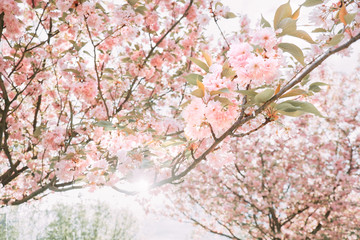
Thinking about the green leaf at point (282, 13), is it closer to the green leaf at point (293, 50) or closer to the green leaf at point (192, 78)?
the green leaf at point (293, 50)

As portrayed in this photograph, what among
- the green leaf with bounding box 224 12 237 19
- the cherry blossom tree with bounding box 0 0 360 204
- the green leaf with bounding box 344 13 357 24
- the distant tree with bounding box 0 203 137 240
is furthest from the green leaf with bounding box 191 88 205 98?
the distant tree with bounding box 0 203 137 240

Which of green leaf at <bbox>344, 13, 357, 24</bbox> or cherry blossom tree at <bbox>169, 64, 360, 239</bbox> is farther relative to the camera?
cherry blossom tree at <bbox>169, 64, 360, 239</bbox>

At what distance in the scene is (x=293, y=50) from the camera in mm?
849

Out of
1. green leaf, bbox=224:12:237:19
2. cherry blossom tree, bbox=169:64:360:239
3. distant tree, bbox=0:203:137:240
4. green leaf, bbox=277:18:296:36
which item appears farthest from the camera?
distant tree, bbox=0:203:137:240

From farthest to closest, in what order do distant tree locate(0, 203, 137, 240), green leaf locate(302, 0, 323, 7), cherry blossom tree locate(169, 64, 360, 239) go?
1. distant tree locate(0, 203, 137, 240)
2. cherry blossom tree locate(169, 64, 360, 239)
3. green leaf locate(302, 0, 323, 7)

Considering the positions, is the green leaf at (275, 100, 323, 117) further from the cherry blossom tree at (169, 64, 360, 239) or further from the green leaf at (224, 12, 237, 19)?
the cherry blossom tree at (169, 64, 360, 239)

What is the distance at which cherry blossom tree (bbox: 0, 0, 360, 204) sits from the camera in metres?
0.84

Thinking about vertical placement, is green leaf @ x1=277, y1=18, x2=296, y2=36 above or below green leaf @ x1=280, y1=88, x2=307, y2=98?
above

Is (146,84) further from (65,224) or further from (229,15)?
(65,224)

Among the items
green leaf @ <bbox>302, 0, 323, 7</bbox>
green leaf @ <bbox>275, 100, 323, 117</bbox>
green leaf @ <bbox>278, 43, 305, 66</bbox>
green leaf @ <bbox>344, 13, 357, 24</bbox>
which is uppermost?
green leaf @ <bbox>302, 0, 323, 7</bbox>

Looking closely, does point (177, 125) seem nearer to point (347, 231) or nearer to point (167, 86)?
point (167, 86)

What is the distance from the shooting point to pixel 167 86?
3.45 metres

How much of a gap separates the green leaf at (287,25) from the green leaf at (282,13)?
0.02 m

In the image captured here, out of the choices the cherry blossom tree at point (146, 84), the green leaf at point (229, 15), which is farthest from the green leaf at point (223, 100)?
the green leaf at point (229, 15)
